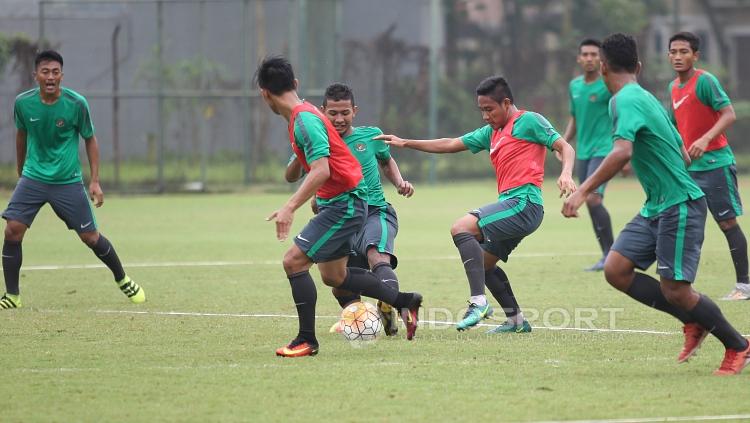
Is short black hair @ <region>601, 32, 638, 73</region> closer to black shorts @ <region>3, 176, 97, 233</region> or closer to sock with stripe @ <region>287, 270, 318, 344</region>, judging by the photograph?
sock with stripe @ <region>287, 270, 318, 344</region>

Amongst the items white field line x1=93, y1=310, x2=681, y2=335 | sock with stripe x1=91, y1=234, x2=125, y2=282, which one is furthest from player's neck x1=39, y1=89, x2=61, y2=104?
white field line x1=93, y1=310, x2=681, y2=335

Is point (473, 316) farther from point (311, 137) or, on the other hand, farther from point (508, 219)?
point (311, 137)

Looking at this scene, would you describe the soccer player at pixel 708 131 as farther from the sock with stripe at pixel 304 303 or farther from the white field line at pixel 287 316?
the sock with stripe at pixel 304 303

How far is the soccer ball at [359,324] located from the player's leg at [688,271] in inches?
Answer: 82.0

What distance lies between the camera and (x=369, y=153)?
9281 mm

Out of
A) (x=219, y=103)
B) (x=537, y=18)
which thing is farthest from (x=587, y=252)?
(x=537, y=18)

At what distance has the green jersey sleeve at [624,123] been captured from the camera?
265 inches

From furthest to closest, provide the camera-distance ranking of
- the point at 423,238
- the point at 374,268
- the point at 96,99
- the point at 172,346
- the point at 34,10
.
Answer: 1. the point at 34,10
2. the point at 96,99
3. the point at 423,238
4. the point at 374,268
5. the point at 172,346

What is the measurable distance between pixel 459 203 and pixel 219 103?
19.0ft

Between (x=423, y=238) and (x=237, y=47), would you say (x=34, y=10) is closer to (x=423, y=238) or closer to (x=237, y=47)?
(x=237, y=47)

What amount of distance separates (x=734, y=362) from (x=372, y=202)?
3.19 meters

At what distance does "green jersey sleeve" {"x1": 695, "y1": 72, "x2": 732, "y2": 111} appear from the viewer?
1024 centimetres

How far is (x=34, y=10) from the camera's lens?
26.6 meters

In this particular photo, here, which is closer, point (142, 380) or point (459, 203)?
point (142, 380)
